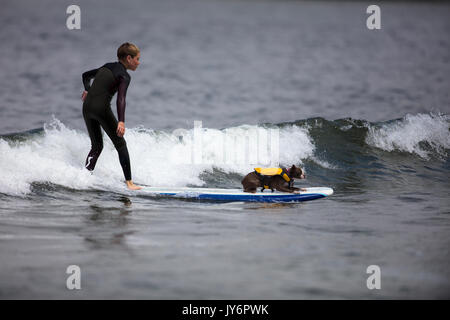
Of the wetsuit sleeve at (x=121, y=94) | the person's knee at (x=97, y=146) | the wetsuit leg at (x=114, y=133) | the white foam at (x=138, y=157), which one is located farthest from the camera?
the white foam at (x=138, y=157)

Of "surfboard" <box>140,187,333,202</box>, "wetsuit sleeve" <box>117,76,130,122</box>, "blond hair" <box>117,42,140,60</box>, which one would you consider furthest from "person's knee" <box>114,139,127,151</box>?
"blond hair" <box>117,42,140,60</box>

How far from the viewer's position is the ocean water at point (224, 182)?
4.81 meters

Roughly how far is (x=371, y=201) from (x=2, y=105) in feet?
36.3

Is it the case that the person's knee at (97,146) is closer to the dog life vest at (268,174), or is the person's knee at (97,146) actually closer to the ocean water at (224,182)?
the ocean water at (224,182)

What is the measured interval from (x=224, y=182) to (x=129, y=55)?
10.5 ft

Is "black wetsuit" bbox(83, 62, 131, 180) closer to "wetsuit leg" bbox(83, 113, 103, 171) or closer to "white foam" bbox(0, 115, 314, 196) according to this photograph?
"wetsuit leg" bbox(83, 113, 103, 171)

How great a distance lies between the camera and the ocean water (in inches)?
189

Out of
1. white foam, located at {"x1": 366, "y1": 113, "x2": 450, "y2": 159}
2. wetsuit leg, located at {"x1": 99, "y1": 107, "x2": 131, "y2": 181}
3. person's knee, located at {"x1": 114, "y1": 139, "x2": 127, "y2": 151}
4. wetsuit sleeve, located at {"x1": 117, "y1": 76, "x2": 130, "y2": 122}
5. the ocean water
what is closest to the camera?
the ocean water

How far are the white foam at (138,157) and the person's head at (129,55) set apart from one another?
1.69m

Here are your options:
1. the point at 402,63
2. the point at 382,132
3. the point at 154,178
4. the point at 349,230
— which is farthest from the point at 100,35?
the point at 349,230

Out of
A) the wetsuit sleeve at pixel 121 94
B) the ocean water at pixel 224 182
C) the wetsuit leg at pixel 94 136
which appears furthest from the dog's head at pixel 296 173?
the wetsuit leg at pixel 94 136

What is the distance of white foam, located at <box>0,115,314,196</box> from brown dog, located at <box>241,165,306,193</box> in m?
1.78

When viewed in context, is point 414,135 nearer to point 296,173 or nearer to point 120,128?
point 296,173

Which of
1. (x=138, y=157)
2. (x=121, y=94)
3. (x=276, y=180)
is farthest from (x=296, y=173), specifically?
(x=138, y=157)
